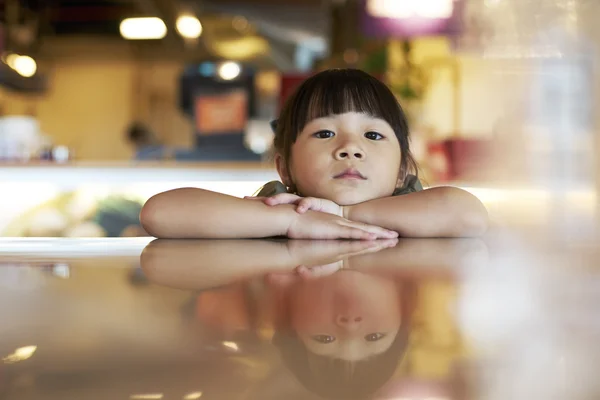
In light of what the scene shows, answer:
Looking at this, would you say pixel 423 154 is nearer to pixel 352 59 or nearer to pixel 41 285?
pixel 352 59

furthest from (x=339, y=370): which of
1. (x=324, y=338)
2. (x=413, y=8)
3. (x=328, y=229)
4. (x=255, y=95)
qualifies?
(x=255, y=95)

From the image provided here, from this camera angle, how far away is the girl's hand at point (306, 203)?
770mm

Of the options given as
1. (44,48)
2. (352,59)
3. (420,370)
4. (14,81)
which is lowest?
(420,370)

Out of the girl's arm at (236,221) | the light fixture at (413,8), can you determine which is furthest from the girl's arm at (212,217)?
the light fixture at (413,8)

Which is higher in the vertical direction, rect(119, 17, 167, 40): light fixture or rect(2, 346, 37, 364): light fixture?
rect(119, 17, 167, 40): light fixture

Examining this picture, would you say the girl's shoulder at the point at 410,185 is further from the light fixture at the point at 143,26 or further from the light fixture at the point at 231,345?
the light fixture at the point at 143,26

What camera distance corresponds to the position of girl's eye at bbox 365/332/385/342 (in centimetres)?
19

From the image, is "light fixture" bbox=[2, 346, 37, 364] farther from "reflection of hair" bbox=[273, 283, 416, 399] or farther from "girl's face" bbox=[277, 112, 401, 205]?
"girl's face" bbox=[277, 112, 401, 205]

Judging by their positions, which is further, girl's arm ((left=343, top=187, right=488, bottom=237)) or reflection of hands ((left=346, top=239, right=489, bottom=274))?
girl's arm ((left=343, top=187, right=488, bottom=237))

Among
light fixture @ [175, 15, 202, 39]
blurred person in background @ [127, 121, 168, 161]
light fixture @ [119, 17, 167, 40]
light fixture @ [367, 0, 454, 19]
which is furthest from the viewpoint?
blurred person in background @ [127, 121, 168, 161]

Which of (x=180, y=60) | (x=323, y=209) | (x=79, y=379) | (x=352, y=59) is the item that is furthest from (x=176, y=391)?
(x=180, y=60)

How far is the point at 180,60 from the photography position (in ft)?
23.0

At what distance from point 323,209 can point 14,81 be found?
5135 millimetres

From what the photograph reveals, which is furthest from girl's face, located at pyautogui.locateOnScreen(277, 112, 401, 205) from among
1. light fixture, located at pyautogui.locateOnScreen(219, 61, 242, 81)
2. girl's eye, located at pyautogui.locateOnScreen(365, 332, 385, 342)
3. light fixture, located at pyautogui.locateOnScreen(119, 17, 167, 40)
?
light fixture, located at pyautogui.locateOnScreen(119, 17, 167, 40)
